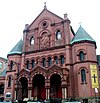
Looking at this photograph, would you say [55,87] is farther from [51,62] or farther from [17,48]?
[17,48]

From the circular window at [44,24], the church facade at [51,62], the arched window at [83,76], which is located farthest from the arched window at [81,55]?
the circular window at [44,24]

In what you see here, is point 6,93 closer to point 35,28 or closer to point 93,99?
point 35,28

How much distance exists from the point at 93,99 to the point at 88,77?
4131 mm

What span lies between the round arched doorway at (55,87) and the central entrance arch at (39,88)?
2.45 metres

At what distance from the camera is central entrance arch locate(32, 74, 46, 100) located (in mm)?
40109

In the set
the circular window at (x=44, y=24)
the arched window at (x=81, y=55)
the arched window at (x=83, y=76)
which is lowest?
the arched window at (x=83, y=76)

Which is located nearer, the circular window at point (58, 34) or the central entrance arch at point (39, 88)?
the central entrance arch at point (39, 88)

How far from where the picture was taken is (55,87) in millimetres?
39000

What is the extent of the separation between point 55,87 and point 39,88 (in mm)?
3940

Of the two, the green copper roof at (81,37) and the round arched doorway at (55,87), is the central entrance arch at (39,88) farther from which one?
the green copper roof at (81,37)

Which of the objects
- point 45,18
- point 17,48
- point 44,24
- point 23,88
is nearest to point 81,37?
point 44,24

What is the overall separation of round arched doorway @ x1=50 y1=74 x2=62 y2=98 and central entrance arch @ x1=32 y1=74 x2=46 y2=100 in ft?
8.03

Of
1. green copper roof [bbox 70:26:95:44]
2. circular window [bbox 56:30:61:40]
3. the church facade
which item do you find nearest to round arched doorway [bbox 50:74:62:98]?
the church facade

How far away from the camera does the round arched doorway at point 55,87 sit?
1508 inches
